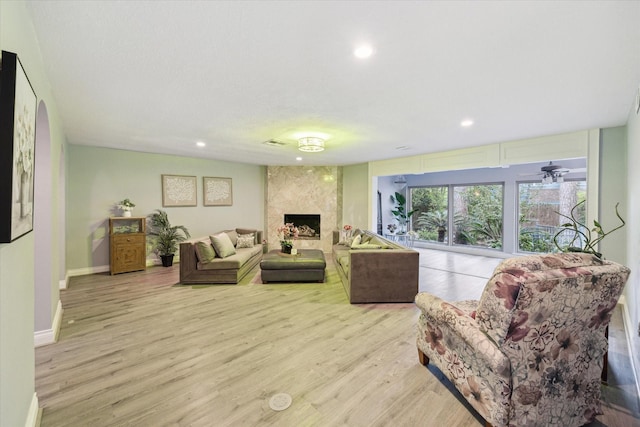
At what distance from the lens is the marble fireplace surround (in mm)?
7844

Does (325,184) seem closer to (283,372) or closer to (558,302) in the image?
Answer: (283,372)

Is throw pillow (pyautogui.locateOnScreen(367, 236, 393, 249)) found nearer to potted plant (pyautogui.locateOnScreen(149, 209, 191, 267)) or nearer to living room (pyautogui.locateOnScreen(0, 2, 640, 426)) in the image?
living room (pyautogui.locateOnScreen(0, 2, 640, 426))

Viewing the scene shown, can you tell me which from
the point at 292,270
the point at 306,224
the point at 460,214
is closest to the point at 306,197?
the point at 306,224

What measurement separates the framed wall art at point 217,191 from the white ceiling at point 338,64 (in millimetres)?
2812

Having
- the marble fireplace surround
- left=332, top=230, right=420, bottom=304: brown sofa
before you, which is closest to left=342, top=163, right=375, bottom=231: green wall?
the marble fireplace surround

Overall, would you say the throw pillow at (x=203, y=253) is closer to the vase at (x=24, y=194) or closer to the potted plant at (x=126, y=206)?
the potted plant at (x=126, y=206)

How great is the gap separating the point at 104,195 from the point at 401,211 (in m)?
8.06

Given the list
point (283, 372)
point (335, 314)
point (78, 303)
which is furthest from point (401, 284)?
point (78, 303)

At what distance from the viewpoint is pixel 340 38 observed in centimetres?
181

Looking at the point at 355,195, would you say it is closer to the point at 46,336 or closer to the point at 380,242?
the point at 380,242

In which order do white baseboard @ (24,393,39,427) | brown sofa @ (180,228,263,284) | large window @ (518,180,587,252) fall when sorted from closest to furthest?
white baseboard @ (24,393,39,427) → brown sofa @ (180,228,263,284) → large window @ (518,180,587,252)

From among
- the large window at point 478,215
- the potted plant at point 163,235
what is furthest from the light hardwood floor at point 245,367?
the large window at point 478,215

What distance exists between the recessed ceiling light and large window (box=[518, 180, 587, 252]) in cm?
725

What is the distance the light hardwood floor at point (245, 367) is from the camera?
1.81 metres
